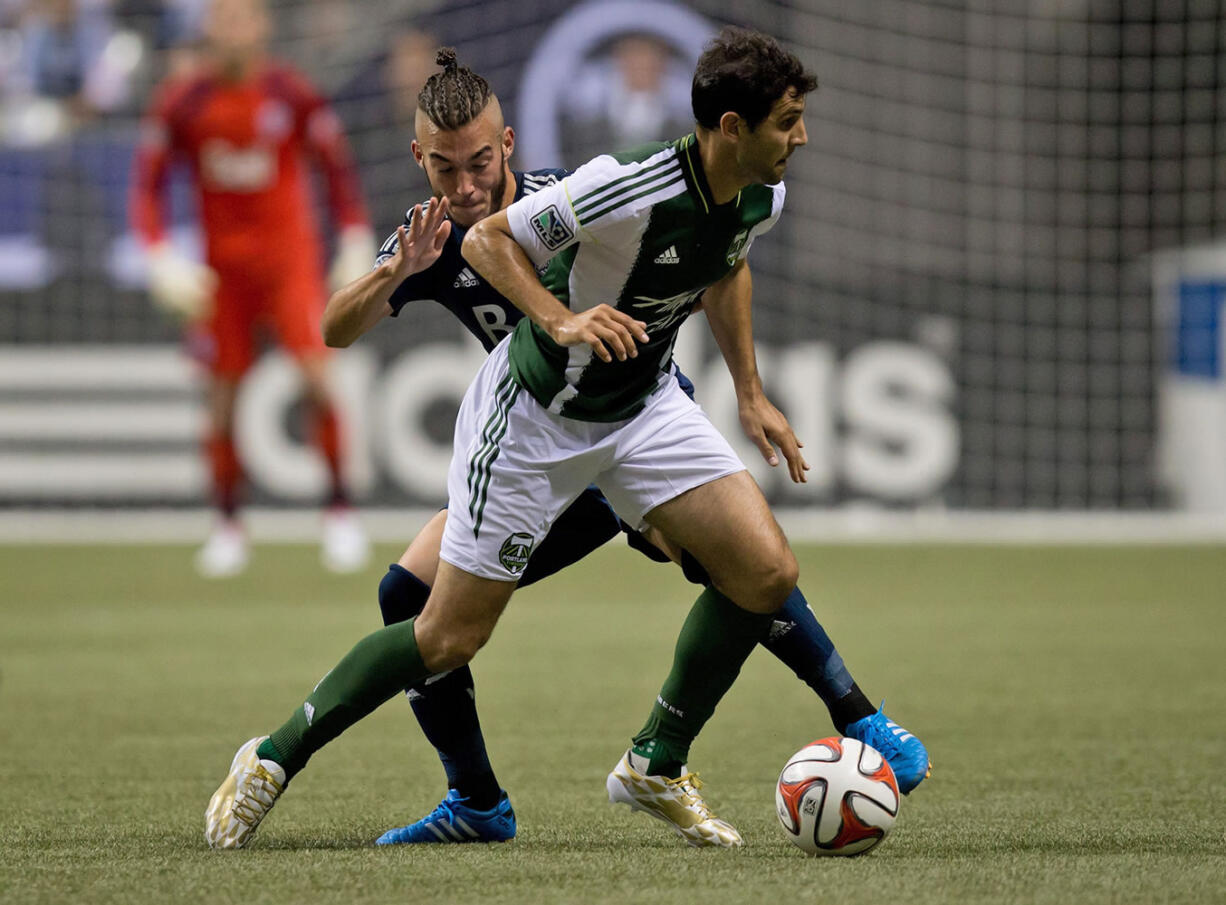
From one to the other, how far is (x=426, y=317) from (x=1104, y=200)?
4.81 meters

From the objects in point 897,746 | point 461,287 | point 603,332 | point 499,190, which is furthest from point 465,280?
point 897,746

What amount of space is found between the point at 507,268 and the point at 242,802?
111 centimetres

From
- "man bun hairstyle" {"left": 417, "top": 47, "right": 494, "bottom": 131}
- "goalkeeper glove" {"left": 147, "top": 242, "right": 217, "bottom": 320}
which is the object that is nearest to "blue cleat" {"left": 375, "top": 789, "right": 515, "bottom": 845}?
"man bun hairstyle" {"left": 417, "top": 47, "right": 494, "bottom": 131}

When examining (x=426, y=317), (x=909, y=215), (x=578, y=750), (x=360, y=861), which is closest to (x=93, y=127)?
(x=426, y=317)

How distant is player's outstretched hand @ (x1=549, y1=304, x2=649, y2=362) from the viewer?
10.5 feet

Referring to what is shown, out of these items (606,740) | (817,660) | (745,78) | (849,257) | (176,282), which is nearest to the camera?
(745,78)

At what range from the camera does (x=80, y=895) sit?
295 cm

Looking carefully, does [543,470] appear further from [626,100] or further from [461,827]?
[626,100]

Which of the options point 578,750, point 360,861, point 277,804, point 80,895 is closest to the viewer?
point 80,895

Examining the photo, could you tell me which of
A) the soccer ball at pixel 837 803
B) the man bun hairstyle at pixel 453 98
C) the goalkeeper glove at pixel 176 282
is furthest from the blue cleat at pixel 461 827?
the goalkeeper glove at pixel 176 282

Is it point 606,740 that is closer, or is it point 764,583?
point 764,583

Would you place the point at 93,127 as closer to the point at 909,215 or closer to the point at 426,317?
the point at 426,317

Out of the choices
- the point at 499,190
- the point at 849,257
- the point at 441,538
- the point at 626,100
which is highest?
the point at 626,100

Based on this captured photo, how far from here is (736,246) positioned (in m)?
3.60
